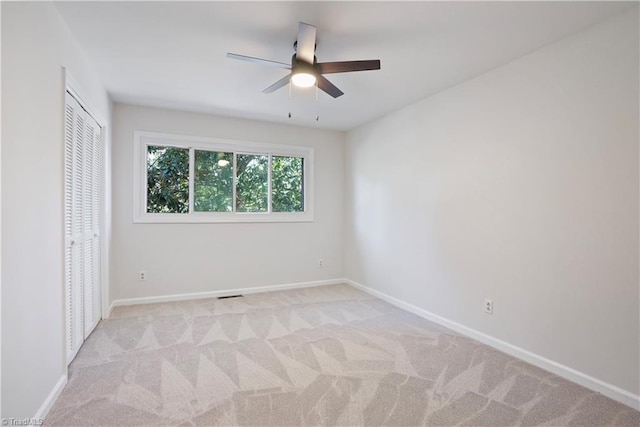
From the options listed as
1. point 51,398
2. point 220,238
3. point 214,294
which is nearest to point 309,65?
point 51,398

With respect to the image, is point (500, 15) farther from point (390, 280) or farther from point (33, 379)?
point (33, 379)

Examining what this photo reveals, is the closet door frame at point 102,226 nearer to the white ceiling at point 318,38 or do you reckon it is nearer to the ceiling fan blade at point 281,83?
the white ceiling at point 318,38

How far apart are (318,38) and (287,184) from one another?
9.14 feet

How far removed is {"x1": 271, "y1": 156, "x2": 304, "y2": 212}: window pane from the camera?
4.89m

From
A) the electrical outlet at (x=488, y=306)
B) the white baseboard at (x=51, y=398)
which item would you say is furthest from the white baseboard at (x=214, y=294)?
the electrical outlet at (x=488, y=306)

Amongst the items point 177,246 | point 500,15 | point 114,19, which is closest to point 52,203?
point 114,19

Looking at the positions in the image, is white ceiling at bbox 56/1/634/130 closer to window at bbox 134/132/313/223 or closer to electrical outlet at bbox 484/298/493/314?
window at bbox 134/132/313/223

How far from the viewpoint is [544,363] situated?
8.05ft

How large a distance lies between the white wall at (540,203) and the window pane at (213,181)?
96.1 inches

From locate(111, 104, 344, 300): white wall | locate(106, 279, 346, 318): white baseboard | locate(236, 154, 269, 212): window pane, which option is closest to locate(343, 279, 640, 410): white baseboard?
locate(106, 279, 346, 318): white baseboard

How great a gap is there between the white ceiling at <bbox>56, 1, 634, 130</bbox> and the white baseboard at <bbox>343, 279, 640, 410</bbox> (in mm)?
2421

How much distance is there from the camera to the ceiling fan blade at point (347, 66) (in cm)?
221

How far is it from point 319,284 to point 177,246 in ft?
7.13

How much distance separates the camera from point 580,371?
226 centimetres
